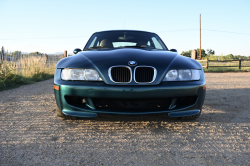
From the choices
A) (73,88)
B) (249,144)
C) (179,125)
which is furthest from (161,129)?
(73,88)

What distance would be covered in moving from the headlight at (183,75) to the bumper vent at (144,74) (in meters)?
0.16

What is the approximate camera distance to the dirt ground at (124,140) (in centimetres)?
174

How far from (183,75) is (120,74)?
0.76m

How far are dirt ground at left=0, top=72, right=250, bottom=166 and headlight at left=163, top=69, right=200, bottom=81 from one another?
62 centimetres

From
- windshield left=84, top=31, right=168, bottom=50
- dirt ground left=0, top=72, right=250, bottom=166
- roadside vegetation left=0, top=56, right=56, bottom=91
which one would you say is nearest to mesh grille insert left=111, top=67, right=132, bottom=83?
dirt ground left=0, top=72, right=250, bottom=166

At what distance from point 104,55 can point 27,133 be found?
130 centimetres

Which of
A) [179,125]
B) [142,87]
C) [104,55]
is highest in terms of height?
[104,55]

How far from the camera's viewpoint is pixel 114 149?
1942mm

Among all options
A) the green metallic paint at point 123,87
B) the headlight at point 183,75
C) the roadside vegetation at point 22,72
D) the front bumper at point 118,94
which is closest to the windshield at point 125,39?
the green metallic paint at point 123,87

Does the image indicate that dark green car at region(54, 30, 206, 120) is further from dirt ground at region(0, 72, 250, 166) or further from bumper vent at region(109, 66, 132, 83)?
dirt ground at region(0, 72, 250, 166)

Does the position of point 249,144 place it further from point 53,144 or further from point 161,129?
point 53,144

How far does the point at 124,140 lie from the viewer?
2.17m

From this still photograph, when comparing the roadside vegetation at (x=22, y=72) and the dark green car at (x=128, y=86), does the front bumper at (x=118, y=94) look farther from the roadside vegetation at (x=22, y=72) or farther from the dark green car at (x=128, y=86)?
the roadside vegetation at (x=22, y=72)

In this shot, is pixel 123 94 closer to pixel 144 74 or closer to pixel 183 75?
pixel 144 74
